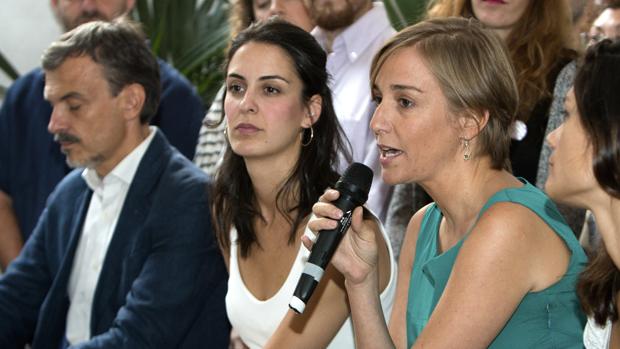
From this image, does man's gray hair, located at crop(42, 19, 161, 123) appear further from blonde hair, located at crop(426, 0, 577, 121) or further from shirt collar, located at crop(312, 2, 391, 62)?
blonde hair, located at crop(426, 0, 577, 121)

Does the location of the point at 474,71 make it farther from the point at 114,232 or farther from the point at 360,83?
the point at 114,232

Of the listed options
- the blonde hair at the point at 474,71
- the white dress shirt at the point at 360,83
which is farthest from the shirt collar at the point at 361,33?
the blonde hair at the point at 474,71

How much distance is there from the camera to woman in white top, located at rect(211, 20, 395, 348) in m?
2.92

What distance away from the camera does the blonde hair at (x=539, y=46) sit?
Answer: 3117mm

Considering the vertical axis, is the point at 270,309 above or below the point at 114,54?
below

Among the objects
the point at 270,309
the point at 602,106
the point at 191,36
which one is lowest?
the point at 191,36

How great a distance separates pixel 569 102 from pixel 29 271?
1980mm

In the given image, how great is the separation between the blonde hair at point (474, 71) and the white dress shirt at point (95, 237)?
1223mm

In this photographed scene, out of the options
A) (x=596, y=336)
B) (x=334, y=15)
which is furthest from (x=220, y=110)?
(x=596, y=336)

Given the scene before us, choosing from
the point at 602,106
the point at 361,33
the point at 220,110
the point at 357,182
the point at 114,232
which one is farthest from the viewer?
the point at 220,110

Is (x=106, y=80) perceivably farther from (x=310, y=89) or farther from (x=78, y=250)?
(x=310, y=89)

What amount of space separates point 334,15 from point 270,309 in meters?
1.14

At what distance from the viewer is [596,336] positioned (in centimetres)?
225

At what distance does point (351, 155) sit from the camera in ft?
10.2
